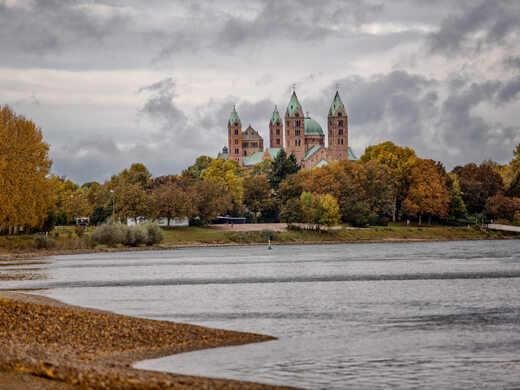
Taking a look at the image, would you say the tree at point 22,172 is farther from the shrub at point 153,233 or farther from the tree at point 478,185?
the tree at point 478,185

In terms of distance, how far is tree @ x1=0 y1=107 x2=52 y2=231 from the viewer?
77.9m

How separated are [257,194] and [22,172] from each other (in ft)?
223

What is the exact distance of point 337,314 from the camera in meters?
30.6

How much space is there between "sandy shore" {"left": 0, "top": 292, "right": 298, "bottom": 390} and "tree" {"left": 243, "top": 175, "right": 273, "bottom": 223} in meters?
114

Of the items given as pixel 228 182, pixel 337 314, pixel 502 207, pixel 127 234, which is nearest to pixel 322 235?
pixel 228 182

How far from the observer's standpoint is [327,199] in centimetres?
11800

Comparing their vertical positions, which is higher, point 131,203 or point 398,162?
point 398,162

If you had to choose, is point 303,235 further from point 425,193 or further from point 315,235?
point 425,193

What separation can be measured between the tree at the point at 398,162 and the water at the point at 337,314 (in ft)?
220

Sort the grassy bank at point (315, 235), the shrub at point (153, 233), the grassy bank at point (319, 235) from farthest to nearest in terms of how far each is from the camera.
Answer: the grassy bank at point (315, 235), the grassy bank at point (319, 235), the shrub at point (153, 233)

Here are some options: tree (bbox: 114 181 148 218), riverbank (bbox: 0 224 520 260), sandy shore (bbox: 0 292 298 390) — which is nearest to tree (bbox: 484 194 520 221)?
riverbank (bbox: 0 224 520 260)

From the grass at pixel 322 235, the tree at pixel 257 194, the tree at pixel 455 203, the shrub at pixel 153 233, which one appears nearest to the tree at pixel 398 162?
the grass at pixel 322 235

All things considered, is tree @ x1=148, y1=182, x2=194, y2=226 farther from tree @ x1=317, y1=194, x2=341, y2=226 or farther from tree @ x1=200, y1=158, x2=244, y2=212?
tree @ x1=317, y1=194, x2=341, y2=226

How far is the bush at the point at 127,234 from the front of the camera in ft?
317
